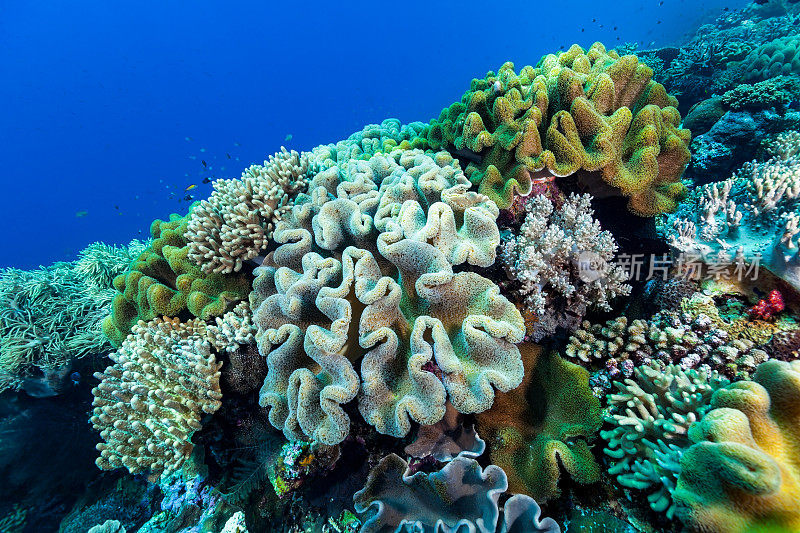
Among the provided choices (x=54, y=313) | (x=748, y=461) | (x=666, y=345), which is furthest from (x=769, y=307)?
(x=54, y=313)

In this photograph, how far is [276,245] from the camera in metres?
4.02

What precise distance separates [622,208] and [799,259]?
5.35ft

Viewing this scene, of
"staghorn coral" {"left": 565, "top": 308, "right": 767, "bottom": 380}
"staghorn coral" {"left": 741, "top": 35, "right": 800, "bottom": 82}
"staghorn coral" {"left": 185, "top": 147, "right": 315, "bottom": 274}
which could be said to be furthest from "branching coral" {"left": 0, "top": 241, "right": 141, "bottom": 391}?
"staghorn coral" {"left": 741, "top": 35, "right": 800, "bottom": 82}

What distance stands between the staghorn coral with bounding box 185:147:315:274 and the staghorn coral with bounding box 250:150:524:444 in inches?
17.5

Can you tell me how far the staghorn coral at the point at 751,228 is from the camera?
2.73m

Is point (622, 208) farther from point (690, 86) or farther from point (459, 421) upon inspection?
point (690, 86)

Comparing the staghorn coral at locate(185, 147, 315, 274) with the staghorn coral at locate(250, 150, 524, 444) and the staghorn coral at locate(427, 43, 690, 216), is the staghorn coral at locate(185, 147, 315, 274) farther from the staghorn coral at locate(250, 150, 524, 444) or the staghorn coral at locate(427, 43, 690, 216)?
the staghorn coral at locate(427, 43, 690, 216)

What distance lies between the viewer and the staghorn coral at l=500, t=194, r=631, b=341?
3107 mm

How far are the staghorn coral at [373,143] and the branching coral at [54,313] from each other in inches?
190

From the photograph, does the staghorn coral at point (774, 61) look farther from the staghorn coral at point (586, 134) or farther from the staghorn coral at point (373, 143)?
the staghorn coral at point (373, 143)

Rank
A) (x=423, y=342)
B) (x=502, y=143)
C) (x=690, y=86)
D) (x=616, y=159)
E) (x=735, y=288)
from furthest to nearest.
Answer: (x=690, y=86) < (x=502, y=143) < (x=616, y=159) < (x=735, y=288) < (x=423, y=342)

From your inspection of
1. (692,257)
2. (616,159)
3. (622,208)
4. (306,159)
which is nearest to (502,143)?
(616,159)

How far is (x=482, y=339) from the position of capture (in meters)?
2.51

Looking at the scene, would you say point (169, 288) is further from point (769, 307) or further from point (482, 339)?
point (769, 307)
